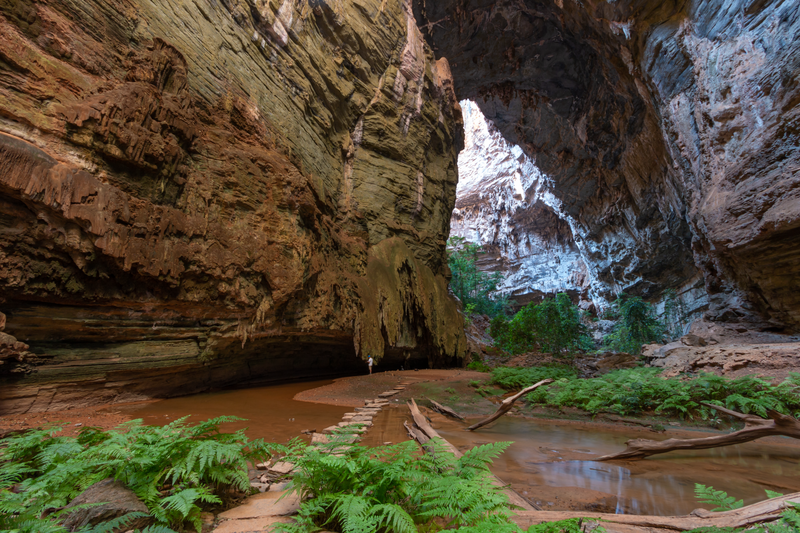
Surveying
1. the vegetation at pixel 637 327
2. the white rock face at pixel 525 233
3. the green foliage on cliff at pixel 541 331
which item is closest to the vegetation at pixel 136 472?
the green foliage on cliff at pixel 541 331

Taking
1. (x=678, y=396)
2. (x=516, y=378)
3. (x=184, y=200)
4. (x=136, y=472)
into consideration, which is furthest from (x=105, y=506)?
(x=516, y=378)

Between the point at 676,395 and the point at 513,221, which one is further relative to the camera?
the point at 513,221

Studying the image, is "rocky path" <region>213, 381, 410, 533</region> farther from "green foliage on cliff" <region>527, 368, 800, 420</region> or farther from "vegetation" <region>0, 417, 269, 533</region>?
"green foliage on cliff" <region>527, 368, 800, 420</region>

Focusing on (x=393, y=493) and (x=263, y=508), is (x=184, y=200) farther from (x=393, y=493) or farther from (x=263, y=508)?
(x=393, y=493)

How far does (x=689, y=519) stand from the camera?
1.98m

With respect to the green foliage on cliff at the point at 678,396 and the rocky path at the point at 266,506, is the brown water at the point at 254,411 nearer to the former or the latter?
the rocky path at the point at 266,506

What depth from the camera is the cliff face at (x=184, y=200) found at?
4387 mm

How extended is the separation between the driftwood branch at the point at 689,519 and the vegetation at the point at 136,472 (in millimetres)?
1929

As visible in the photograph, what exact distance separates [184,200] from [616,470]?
7.58 m

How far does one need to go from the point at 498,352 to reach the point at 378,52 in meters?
17.5

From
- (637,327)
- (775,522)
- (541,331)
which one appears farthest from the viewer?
(637,327)

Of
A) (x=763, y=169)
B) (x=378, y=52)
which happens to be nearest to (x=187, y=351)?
(x=378, y=52)

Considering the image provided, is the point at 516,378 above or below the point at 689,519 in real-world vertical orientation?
above

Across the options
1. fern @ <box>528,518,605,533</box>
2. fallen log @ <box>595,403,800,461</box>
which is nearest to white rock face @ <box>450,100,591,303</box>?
fallen log @ <box>595,403,800,461</box>
